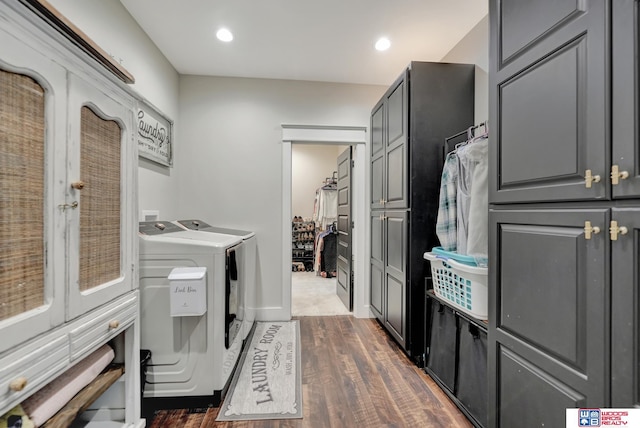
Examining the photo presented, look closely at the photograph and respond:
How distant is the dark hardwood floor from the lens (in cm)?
163

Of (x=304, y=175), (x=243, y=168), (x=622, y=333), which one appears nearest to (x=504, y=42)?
(x=622, y=333)

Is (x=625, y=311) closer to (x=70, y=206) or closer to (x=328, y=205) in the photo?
(x=70, y=206)

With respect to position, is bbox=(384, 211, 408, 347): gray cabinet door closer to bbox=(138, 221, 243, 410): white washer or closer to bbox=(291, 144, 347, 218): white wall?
bbox=(138, 221, 243, 410): white washer

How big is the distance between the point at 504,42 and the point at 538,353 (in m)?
1.28

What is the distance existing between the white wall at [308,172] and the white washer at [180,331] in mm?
4597

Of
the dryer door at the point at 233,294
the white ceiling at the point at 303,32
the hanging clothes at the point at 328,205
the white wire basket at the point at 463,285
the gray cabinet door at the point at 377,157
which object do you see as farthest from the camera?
the hanging clothes at the point at 328,205

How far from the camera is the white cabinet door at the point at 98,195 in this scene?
39.0 inches

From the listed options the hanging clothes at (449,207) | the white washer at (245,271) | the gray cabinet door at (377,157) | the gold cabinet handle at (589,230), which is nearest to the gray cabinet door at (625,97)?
the gold cabinet handle at (589,230)

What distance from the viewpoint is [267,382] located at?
2.00 meters

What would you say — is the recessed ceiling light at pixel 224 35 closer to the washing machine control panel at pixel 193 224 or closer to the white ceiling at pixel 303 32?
the white ceiling at pixel 303 32

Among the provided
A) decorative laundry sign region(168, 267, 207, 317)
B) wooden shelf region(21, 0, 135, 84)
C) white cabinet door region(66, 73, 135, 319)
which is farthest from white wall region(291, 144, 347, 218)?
wooden shelf region(21, 0, 135, 84)

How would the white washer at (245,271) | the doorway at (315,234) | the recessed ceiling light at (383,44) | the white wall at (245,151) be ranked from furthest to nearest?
the doorway at (315,234)
the white wall at (245,151)
the recessed ceiling light at (383,44)
the white washer at (245,271)

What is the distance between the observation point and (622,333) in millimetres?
780

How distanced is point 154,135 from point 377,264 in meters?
2.48
